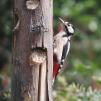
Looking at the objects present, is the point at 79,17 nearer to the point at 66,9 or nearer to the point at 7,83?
the point at 66,9

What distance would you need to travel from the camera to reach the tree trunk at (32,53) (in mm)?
4266

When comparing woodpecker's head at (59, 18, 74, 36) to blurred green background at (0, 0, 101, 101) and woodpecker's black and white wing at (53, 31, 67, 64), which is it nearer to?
woodpecker's black and white wing at (53, 31, 67, 64)

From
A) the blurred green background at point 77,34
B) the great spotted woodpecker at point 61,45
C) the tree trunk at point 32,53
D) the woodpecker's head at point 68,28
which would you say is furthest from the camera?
the blurred green background at point 77,34

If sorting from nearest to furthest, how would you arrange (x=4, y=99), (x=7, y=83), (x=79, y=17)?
(x=4, y=99) < (x=7, y=83) < (x=79, y=17)

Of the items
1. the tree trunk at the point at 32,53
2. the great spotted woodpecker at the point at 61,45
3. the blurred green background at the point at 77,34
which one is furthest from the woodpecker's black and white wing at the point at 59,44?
the blurred green background at the point at 77,34

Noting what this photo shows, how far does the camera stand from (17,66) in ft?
A: 14.1

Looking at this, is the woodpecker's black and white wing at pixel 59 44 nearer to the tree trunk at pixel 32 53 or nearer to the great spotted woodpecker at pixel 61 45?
the great spotted woodpecker at pixel 61 45

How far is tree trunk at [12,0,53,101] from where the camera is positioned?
427 centimetres

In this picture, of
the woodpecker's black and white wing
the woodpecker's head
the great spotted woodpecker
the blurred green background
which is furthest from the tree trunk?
the blurred green background

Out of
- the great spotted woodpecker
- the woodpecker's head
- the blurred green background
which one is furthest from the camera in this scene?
the blurred green background

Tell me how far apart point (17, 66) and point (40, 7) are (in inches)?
19.9

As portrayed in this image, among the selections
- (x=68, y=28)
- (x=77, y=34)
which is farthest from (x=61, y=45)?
(x=77, y=34)

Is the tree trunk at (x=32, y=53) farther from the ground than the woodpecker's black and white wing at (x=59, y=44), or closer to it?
farther from the ground

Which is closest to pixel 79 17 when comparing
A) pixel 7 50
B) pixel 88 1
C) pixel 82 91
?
pixel 88 1
